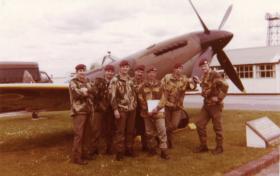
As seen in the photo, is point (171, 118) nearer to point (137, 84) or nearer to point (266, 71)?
point (137, 84)

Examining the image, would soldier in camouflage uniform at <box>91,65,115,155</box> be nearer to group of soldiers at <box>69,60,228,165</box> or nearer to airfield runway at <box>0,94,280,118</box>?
group of soldiers at <box>69,60,228,165</box>

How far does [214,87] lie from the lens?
22.6 feet

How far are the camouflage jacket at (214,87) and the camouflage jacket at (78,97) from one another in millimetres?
2332

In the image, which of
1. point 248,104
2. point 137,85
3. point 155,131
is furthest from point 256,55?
Answer: point 137,85

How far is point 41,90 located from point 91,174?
304 cm

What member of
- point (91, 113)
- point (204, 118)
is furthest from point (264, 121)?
point (91, 113)

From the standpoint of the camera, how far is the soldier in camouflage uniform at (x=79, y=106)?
6434 mm

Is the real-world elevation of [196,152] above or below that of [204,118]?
below

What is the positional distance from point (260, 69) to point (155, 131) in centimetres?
2911

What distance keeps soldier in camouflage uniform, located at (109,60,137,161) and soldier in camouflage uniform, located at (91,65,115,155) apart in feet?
1.07

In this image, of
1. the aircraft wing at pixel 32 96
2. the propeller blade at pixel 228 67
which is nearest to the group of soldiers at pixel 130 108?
the aircraft wing at pixel 32 96

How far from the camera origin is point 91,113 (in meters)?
6.75

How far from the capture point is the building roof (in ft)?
109

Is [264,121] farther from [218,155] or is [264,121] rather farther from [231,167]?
[231,167]
